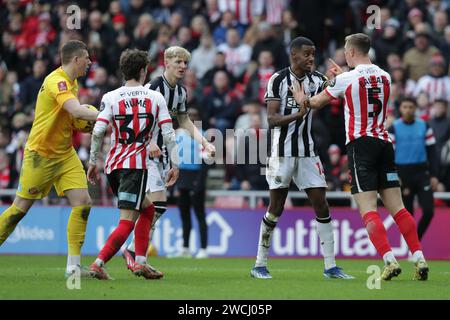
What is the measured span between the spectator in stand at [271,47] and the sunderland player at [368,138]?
10.4 meters

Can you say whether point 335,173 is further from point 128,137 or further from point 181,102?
point 128,137

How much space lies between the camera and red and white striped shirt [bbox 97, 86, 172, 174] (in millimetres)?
10641

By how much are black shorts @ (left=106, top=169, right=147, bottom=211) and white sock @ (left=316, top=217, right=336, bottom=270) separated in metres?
2.28

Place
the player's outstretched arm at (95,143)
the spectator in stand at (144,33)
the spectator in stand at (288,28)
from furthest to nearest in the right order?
the spectator in stand at (144,33)
the spectator in stand at (288,28)
the player's outstretched arm at (95,143)

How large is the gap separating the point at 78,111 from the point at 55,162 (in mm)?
759

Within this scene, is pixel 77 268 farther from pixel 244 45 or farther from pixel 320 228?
pixel 244 45

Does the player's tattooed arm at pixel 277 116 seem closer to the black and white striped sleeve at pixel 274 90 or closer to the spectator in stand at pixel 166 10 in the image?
the black and white striped sleeve at pixel 274 90

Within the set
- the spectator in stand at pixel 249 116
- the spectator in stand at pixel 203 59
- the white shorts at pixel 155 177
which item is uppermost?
the spectator in stand at pixel 203 59

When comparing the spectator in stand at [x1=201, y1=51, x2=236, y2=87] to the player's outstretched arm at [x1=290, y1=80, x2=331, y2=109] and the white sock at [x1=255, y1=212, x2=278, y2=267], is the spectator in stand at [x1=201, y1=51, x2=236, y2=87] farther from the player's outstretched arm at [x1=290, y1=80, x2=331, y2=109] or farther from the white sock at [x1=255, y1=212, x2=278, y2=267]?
the player's outstretched arm at [x1=290, y1=80, x2=331, y2=109]

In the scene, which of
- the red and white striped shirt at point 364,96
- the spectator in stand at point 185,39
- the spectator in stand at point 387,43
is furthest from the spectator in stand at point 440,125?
the red and white striped shirt at point 364,96

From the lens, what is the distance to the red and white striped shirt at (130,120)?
34.9ft

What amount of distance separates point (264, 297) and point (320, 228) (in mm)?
2854

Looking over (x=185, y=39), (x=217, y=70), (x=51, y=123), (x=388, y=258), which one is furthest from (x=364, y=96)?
(x=185, y=39)
